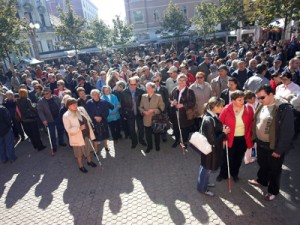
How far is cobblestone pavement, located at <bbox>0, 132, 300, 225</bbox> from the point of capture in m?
4.02

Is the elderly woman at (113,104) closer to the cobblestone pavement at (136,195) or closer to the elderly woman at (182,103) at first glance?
the cobblestone pavement at (136,195)

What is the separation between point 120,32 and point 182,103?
23029mm

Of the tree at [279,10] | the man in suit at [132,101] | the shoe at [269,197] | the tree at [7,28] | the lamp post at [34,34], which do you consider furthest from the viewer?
the lamp post at [34,34]

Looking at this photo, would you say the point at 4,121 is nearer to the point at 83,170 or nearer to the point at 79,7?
the point at 83,170

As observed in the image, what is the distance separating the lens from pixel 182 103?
19.5 ft

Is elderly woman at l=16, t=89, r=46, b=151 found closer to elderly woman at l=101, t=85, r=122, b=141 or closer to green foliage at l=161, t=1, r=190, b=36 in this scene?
elderly woman at l=101, t=85, r=122, b=141

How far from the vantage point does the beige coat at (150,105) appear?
19.4 ft

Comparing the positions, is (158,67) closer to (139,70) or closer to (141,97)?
(139,70)

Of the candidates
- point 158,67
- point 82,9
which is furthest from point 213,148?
point 82,9

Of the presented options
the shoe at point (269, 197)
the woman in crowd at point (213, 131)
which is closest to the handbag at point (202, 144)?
the woman in crowd at point (213, 131)

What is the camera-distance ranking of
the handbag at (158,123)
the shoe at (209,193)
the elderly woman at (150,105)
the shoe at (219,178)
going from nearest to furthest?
the shoe at (209,193) → the shoe at (219,178) → the elderly woman at (150,105) → the handbag at (158,123)

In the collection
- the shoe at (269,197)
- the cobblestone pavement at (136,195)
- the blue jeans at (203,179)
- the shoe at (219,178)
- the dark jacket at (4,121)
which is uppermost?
the dark jacket at (4,121)

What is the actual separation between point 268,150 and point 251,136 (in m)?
0.42

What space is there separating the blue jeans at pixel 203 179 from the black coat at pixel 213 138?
0.18 metres
